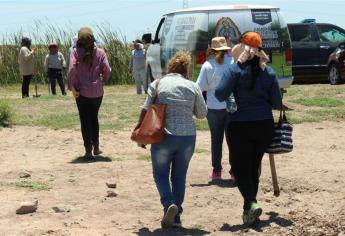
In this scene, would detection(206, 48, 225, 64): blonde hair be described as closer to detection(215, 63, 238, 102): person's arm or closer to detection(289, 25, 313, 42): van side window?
detection(215, 63, 238, 102): person's arm

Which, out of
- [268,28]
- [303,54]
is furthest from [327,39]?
[268,28]

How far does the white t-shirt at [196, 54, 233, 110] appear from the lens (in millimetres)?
8453

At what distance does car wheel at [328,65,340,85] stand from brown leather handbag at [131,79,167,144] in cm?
1559

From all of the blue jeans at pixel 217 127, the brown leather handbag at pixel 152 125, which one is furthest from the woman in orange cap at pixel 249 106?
the blue jeans at pixel 217 127

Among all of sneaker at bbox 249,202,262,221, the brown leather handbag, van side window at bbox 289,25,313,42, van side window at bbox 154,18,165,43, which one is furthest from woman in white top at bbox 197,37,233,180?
van side window at bbox 289,25,313,42

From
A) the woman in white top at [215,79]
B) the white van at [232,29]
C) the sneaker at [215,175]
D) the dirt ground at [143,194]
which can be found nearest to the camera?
the dirt ground at [143,194]

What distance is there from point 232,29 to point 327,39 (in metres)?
9.21

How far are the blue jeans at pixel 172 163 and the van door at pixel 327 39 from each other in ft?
53.7

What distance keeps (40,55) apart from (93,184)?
70.4ft

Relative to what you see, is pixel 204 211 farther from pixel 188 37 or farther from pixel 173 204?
pixel 188 37

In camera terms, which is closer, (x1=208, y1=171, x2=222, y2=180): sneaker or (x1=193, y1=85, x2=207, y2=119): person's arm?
(x1=193, y1=85, x2=207, y2=119): person's arm

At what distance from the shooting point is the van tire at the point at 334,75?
70.9ft

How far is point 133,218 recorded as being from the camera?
286 inches

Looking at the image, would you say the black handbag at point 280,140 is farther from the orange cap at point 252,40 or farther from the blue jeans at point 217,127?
the blue jeans at point 217,127
